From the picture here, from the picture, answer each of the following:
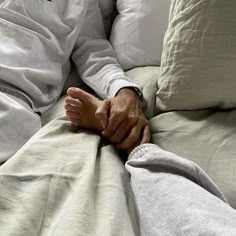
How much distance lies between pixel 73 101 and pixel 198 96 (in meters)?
0.29

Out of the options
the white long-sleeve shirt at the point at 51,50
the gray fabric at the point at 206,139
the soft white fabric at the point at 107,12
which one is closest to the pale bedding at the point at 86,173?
the gray fabric at the point at 206,139

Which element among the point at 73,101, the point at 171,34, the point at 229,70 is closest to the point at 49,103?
the point at 73,101

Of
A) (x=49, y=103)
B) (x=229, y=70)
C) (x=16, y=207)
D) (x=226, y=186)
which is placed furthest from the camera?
(x=49, y=103)

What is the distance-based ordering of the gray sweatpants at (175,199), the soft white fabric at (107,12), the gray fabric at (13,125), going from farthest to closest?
the soft white fabric at (107,12) → the gray fabric at (13,125) → the gray sweatpants at (175,199)

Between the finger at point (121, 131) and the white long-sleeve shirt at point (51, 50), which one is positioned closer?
the finger at point (121, 131)

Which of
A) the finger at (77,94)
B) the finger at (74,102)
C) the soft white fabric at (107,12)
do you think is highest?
the soft white fabric at (107,12)

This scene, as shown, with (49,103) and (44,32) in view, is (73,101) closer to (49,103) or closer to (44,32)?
(49,103)

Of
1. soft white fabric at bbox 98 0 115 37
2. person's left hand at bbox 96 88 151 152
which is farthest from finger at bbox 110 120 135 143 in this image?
soft white fabric at bbox 98 0 115 37

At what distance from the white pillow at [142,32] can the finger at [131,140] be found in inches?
11.1

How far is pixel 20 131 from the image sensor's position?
1.06 m

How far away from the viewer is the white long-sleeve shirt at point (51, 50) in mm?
1157

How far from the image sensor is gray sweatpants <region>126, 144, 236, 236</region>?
2.28ft

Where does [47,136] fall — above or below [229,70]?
below

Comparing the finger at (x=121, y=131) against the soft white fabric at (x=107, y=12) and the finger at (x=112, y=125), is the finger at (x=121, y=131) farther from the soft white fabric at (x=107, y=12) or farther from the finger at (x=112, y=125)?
the soft white fabric at (x=107, y=12)
